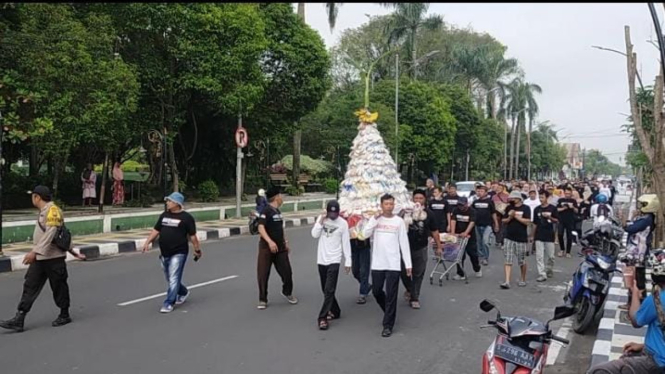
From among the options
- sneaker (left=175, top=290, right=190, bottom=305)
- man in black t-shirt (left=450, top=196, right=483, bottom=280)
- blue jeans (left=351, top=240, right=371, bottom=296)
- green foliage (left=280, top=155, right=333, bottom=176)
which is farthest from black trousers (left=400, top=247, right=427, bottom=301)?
green foliage (left=280, top=155, right=333, bottom=176)

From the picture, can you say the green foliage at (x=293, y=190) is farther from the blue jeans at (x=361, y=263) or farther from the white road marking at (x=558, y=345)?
the white road marking at (x=558, y=345)

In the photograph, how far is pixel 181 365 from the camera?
5965 millimetres

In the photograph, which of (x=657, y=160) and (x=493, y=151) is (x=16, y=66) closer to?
(x=657, y=160)

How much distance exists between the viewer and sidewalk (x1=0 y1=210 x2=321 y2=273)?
12098mm

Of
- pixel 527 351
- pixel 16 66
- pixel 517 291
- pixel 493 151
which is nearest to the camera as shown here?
pixel 527 351

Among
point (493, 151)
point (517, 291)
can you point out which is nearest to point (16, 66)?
point (517, 291)

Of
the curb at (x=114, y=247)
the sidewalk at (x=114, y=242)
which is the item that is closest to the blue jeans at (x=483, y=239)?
the curb at (x=114, y=247)

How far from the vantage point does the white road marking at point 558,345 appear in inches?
257

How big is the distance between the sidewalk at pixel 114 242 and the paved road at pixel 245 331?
1.16 metres

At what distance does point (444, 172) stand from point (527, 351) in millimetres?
54800

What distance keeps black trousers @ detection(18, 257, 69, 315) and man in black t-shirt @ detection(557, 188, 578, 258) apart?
10781 millimetres

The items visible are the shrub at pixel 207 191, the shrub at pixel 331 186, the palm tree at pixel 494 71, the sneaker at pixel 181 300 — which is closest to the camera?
the sneaker at pixel 181 300

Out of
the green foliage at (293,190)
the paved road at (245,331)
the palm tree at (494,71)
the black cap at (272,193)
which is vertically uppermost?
the palm tree at (494,71)

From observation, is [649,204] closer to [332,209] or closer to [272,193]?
[332,209]
